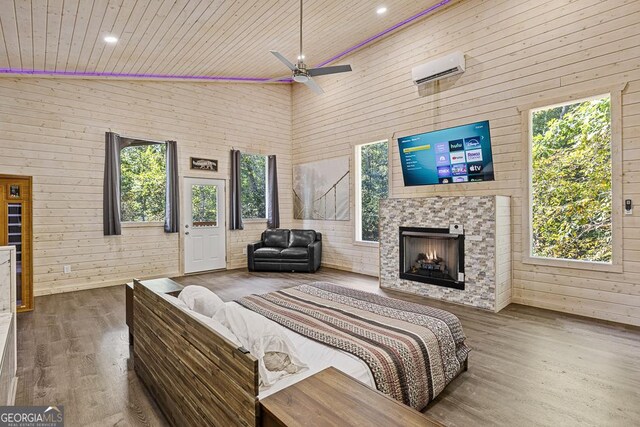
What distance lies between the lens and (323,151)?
7.21 metres

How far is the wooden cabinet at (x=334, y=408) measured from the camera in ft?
3.96

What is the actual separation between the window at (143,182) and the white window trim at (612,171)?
599cm

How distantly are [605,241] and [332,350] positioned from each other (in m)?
3.79

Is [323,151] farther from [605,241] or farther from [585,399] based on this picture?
[585,399]

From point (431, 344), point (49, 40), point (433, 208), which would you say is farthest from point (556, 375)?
point (49, 40)

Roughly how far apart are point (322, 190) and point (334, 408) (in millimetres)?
6061

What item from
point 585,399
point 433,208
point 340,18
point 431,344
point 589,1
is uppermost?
point 340,18

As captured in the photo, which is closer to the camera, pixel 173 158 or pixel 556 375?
pixel 556 375

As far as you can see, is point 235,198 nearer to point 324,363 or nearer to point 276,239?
point 276,239

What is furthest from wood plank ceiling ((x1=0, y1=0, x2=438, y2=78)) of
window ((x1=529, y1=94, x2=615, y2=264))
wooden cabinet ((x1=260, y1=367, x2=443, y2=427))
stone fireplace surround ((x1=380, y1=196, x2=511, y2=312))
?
wooden cabinet ((x1=260, y1=367, x2=443, y2=427))

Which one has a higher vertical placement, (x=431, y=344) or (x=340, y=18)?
(x=340, y=18)

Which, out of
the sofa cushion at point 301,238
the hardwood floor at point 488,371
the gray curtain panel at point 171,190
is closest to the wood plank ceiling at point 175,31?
the gray curtain panel at point 171,190

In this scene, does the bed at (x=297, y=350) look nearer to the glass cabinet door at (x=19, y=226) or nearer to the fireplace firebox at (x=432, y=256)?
the fireplace firebox at (x=432, y=256)

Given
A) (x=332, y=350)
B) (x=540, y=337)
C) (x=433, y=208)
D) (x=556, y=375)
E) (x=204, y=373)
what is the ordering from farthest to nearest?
1. (x=433, y=208)
2. (x=540, y=337)
3. (x=556, y=375)
4. (x=332, y=350)
5. (x=204, y=373)
